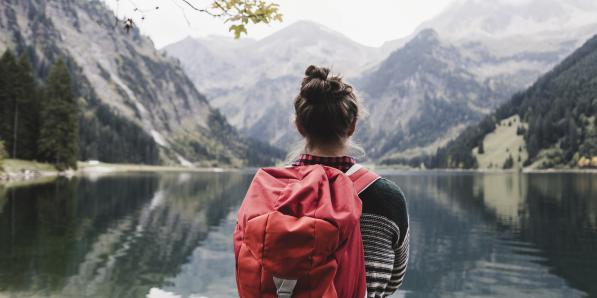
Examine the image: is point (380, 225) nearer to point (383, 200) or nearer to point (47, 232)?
point (383, 200)

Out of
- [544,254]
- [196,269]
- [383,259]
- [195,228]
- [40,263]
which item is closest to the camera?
[383,259]

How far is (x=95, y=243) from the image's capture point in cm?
2908

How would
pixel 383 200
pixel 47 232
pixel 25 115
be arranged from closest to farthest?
→ pixel 383 200, pixel 47 232, pixel 25 115

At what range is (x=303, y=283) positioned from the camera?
365 cm

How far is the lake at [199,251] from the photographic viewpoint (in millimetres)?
20953

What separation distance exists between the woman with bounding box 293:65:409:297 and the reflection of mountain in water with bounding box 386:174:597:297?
60.1ft

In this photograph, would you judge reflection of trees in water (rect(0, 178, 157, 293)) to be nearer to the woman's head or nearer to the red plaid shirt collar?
the red plaid shirt collar

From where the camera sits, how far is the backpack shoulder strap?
3.99 m

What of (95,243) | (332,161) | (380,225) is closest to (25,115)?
(95,243)

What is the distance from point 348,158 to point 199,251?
26.7m

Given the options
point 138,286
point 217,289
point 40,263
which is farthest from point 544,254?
point 40,263

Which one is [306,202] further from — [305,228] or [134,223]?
[134,223]

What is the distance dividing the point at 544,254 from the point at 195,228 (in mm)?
25420

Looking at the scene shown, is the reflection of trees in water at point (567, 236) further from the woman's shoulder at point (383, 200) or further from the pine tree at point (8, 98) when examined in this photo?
the pine tree at point (8, 98)
